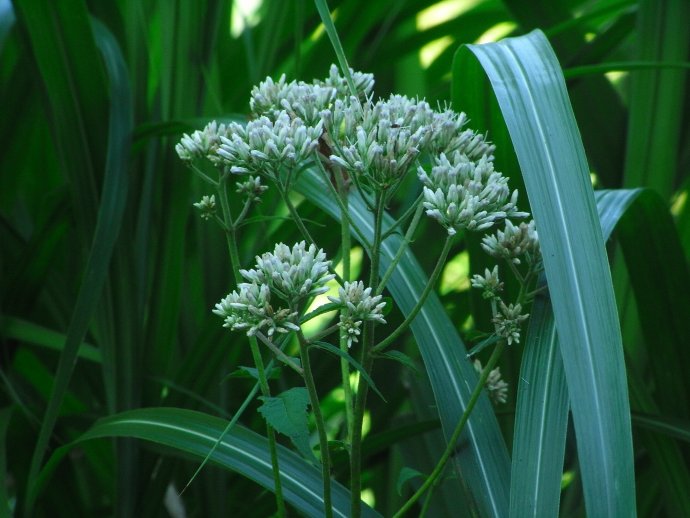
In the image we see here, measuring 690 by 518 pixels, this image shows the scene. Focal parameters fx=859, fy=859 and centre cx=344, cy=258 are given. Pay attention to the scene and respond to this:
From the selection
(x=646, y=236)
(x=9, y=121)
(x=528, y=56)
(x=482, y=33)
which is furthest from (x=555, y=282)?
(x=482, y=33)

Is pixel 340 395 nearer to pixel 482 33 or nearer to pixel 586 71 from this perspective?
pixel 482 33

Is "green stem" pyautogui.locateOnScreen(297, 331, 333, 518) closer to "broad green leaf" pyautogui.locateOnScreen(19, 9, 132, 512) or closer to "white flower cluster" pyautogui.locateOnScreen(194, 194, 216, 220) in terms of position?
"white flower cluster" pyautogui.locateOnScreen(194, 194, 216, 220)

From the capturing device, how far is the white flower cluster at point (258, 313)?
47 centimetres

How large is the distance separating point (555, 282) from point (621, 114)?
68cm

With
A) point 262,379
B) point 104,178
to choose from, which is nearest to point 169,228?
point 104,178

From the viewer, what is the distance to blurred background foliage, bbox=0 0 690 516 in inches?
35.4

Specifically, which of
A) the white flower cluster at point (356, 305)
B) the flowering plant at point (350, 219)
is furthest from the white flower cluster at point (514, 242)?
the white flower cluster at point (356, 305)

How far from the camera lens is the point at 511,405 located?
0.88 meters

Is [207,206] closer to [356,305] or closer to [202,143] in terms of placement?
[202,143]

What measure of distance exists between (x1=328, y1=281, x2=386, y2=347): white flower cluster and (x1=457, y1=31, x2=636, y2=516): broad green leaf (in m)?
0.10

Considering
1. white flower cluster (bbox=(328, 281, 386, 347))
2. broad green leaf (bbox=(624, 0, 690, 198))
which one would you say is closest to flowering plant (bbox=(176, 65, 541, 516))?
white flower cluster (bbox=(328, 281, 386, 347))

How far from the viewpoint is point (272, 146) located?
0.51 m

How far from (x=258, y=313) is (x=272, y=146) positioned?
10 centimetres

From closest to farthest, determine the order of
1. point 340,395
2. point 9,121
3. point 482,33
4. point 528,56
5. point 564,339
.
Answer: point 564,339 → point 528,56 → point 9,121 → point 482,33 → point 340,395
